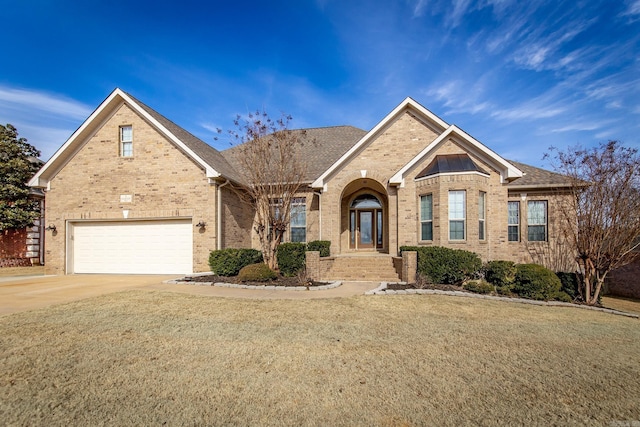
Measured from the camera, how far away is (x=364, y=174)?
1423 cm

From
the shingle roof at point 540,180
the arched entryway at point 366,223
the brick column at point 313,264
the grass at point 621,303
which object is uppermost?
the shingle roof at point 540,180

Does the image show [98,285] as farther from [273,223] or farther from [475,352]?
[475,352]

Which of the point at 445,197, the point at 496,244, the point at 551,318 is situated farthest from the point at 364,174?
the point at 551,318

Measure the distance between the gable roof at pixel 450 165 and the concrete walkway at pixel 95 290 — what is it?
5.14 m

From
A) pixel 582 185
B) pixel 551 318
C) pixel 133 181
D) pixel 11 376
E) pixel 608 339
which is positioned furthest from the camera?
pixel 133 181

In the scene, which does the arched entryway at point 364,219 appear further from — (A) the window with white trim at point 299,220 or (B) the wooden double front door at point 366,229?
(A) the window with white trim at point 299,220

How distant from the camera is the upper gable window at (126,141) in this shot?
14422mm

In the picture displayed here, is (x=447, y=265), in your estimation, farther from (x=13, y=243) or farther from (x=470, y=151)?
(x=13, y=243)

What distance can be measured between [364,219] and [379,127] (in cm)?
512

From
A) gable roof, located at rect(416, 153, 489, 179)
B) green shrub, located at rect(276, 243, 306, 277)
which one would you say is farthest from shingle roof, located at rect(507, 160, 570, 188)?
green shrub, located at rect(276, 243, 306, 277)

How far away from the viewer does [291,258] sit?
1220 centimetres

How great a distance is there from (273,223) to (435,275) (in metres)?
6.34

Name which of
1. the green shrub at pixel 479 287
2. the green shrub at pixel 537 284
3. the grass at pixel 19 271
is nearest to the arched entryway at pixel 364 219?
the green shrub at pixel 479 287

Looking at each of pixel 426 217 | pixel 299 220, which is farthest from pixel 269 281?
pixel 426 217
